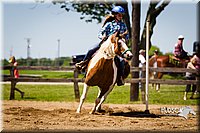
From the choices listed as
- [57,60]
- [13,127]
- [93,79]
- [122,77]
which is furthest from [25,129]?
[57,60]

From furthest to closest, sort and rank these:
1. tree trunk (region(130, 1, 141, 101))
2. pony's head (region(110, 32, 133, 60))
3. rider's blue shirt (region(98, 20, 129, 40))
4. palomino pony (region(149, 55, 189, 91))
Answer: palomino pony (region(149, 55, 189, 91)) < tree trunk (region(130, 1, 141, 101)) < rider's blue shirt (region(98, 20, 129, 40)) < pony's head (region(110, 32, 133, 60))

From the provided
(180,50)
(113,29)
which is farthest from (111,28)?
(180,50)

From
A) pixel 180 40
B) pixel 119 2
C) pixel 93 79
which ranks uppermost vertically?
pixel 119 2

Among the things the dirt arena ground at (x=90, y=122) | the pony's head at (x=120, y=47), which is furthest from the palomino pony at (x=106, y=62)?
the dirt arena ground at (x=90, y=122)

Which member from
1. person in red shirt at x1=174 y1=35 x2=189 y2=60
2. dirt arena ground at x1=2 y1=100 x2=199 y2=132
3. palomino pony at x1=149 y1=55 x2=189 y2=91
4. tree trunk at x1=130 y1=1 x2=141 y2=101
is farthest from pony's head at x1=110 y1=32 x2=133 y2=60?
palomino pony at x1=149 y1=55 x2=189 y2=91

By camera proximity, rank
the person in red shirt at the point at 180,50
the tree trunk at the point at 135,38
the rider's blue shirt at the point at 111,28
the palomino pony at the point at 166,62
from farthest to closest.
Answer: the palomino pony at the point at 166,62, the person in red shirt at the point at 180,50, the tree trunk at the point at 135,38, the rider's blue shirt at the point at 111,28

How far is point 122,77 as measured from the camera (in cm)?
899

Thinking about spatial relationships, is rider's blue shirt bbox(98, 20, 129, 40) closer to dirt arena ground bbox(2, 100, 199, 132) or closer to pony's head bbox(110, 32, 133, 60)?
pony's head bbox(110, 32, 133, 60)

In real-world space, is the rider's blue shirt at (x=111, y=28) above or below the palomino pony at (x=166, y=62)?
above

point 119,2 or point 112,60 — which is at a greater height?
point 119,2

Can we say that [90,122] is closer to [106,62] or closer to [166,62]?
[106,62]

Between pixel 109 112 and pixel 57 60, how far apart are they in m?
31.6

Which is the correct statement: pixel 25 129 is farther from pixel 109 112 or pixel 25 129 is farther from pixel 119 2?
pixel 119 2

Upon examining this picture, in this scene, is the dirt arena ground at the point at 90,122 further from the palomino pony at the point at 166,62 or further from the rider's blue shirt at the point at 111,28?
the palomino pony at the point at 166,62
